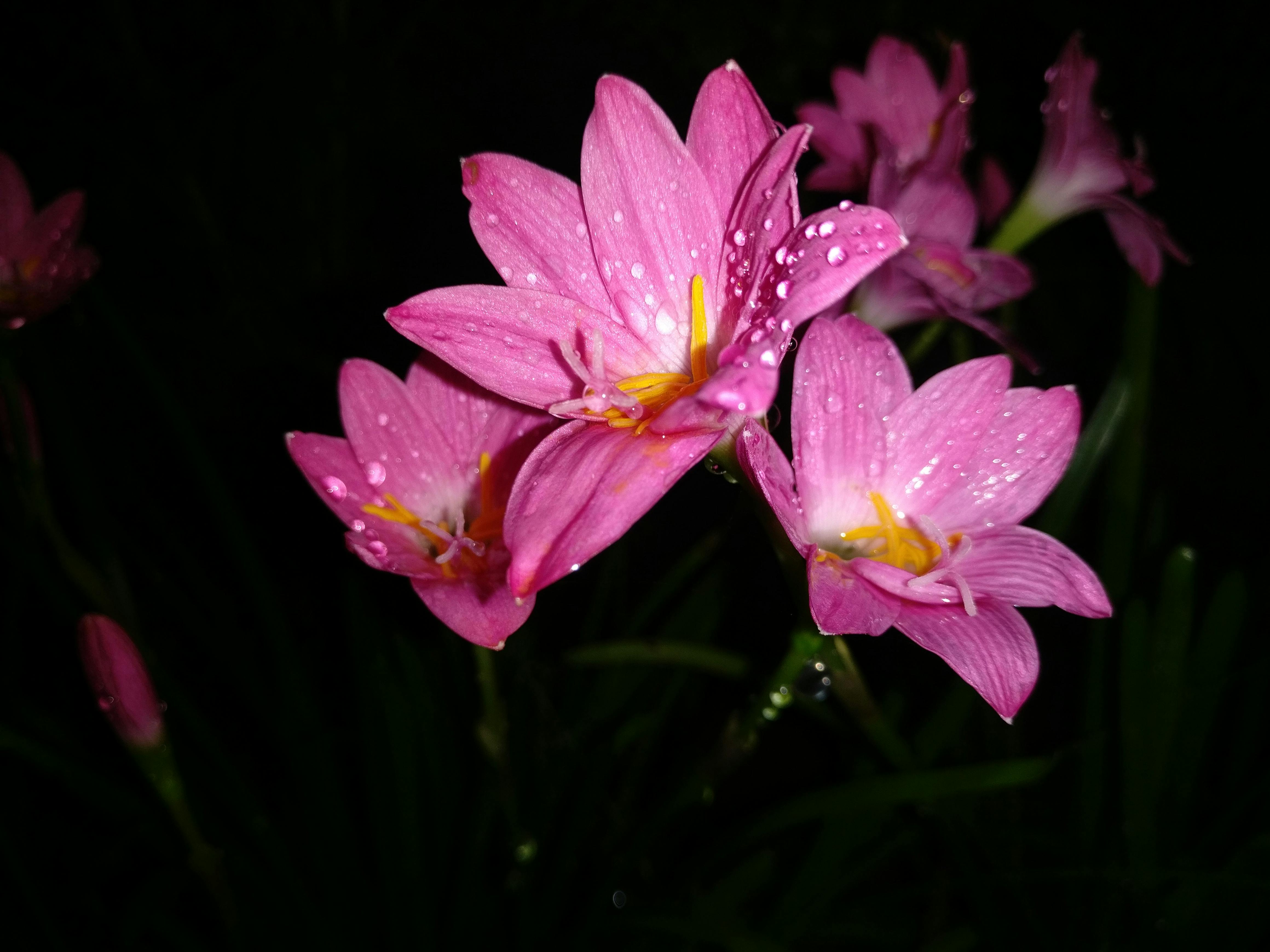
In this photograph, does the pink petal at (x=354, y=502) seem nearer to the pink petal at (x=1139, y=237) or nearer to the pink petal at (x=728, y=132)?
the pink petal at (x=728, y=132)

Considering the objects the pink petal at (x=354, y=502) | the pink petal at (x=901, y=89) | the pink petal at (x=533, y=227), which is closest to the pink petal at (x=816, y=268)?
the pink petal at (x=533, y=227)

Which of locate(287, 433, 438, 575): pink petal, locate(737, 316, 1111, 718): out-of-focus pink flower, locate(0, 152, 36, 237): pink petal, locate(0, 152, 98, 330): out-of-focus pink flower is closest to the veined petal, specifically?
locate(737, 316, 1111, 718): out-of-focus pink flower

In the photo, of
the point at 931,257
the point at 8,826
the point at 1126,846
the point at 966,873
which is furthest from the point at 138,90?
the point at 1126,846

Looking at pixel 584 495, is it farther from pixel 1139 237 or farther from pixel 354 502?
pixel 1139 237

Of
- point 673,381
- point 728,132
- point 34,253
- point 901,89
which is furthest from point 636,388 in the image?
point 34,253

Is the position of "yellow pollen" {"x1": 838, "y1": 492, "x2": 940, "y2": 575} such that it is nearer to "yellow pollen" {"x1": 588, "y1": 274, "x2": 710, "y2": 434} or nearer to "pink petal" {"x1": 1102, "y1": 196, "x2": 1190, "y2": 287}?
"yellow pollen" {"x1": 588, "y1": 274, "x2": 710, "y2": 434}

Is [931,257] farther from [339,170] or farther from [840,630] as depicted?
[339,170]
